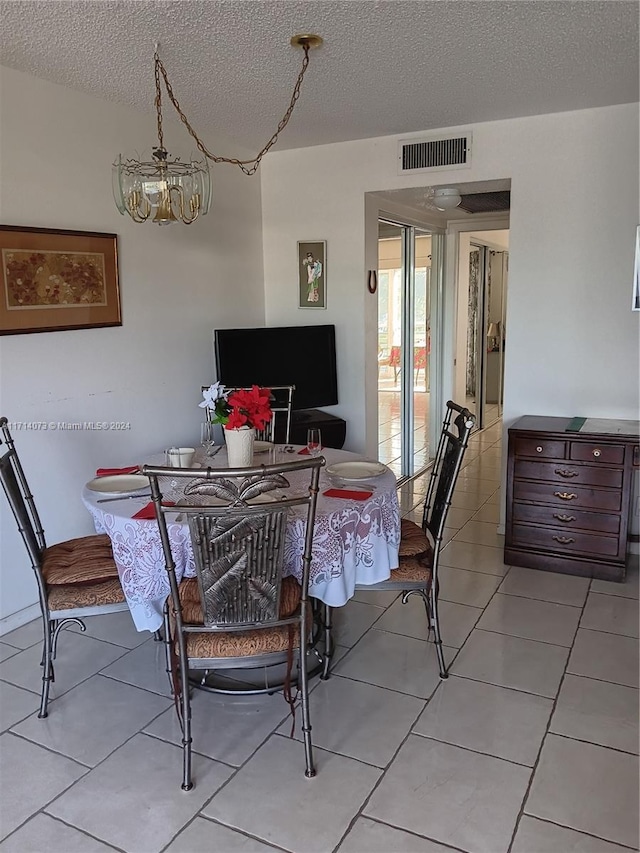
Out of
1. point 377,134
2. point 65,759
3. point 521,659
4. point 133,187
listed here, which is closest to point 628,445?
point 521,659

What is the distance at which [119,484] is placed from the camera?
2580 millimetres

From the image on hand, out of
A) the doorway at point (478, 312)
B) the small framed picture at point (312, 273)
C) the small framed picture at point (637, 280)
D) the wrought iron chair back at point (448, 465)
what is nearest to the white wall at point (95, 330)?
the small framed picture at point (312, 273)

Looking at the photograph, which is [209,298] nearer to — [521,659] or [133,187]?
[133,187]

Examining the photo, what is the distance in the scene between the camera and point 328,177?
14.4ft

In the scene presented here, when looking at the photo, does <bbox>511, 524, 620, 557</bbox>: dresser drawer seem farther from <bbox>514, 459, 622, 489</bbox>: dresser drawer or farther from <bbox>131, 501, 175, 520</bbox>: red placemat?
<bbox>131, 501, 175, 520</bbox>: red placemat

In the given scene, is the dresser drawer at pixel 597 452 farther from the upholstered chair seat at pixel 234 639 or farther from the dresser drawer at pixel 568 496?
the upholstered chair seat at pixel 234 639

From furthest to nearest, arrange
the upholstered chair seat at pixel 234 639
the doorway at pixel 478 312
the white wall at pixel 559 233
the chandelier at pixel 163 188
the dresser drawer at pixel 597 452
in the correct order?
the doorway at pixel 478 312 → the white wall at pixel 559 233 → the dresser drawer at pixel 597 452 → the chandelier at pixel 163 188 → the upholstered chair seat at pixel 234 639

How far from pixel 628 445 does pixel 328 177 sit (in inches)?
98.8

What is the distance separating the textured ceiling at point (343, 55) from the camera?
2400 mm

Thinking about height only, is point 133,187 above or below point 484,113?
below

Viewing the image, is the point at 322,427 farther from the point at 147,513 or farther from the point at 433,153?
the point at 147,513

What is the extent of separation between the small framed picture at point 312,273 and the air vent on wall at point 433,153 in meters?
0.76

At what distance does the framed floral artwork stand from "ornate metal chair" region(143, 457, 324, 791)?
149 cm
